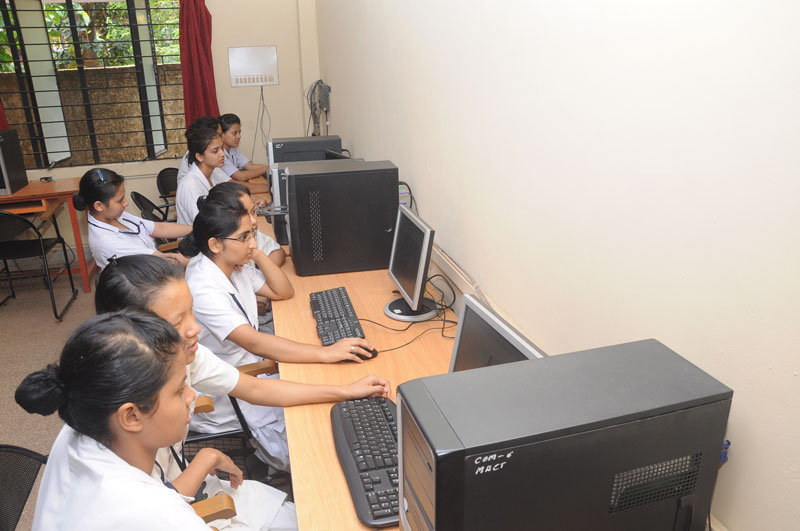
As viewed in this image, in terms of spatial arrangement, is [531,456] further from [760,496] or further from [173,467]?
[173,467]

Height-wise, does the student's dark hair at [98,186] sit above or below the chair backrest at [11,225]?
above

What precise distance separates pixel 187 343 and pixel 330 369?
1.55 feet

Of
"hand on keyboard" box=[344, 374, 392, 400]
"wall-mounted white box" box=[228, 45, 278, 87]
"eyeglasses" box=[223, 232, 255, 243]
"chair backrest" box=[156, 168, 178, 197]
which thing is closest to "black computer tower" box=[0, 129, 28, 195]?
"chair backrest" box=[156, 168, 178, 197]

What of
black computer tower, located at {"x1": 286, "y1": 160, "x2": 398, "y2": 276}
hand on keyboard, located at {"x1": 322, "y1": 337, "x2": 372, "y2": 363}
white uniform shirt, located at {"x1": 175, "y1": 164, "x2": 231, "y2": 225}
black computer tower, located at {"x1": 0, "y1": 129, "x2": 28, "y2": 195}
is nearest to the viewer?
hand on keyboard, located at {"x1": 322, "y1": 337, "x2": 372, "y2": 363}

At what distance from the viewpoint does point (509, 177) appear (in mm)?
1598

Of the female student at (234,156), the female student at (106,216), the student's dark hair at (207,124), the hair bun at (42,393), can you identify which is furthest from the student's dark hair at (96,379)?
the female student at (234,156)

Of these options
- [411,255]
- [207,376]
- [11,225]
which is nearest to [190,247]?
[207,376]

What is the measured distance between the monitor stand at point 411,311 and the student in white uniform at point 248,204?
0.59 metres

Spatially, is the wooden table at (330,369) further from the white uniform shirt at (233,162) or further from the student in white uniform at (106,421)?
the white uniform shirt at (233,162)

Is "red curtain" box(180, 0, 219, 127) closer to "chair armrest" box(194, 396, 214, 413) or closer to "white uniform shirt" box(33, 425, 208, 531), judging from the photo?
"chair armrest" box(194, 396, 214, 413)

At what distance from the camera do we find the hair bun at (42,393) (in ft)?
3.20

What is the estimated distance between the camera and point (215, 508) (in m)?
1.24

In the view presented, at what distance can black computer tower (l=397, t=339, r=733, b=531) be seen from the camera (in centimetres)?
67

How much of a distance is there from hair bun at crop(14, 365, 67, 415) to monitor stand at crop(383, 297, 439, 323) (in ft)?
3.78
